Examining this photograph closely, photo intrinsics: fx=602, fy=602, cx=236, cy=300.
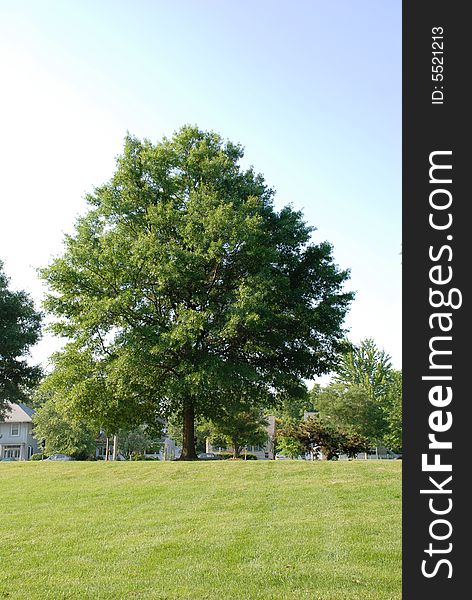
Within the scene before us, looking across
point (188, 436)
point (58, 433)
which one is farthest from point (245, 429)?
point (188, 436)

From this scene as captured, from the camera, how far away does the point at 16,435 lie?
73500 mm

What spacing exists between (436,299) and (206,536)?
703 centimetres

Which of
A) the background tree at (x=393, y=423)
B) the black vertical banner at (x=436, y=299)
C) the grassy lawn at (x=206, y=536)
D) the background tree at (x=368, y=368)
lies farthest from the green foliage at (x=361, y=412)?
the black vertical banner at (x=436, y=299)

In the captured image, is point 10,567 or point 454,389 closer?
point 454,389

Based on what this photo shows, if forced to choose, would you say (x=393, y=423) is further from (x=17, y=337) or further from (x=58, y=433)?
(x=17, y=337)

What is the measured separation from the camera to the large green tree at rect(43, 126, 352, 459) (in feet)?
78.6

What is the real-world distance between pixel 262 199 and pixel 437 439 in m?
25.0

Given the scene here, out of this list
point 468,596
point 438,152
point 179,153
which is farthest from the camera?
point 179,153

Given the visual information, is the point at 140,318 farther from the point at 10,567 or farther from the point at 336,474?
the point at 10,567

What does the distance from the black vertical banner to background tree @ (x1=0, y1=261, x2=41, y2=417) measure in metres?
34.3

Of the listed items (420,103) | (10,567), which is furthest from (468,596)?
(10,567)

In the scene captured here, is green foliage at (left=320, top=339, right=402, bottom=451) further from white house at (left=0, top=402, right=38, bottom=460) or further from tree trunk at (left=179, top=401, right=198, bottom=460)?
white house at (left=0, top=402, right=38, bottom=460)

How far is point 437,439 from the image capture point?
4105 millimetres

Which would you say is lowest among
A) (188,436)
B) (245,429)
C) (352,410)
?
(245,429)
